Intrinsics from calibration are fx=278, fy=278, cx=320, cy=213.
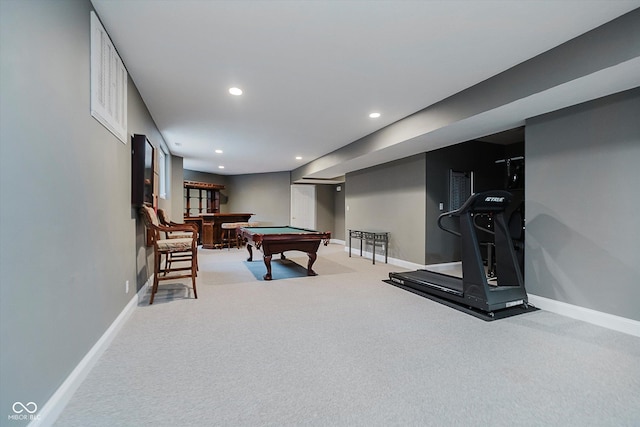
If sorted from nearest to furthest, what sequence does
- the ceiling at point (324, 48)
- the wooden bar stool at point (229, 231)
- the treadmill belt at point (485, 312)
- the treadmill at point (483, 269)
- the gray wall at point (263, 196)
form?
1. the ceiling at point (324, 48)
2. the treadmill belt at point (485, 312)
3. the treadmill at point (483, 269)
4. the wooden bar stool at point (229, 231)
5. the gray wall at point (263, 196)

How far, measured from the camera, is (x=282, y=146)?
630 cm

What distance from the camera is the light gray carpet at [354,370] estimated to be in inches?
60.2

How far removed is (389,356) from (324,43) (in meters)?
2.66

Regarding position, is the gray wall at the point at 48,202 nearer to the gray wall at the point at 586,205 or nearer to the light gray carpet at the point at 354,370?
the light gray carpet at the point at 354,370

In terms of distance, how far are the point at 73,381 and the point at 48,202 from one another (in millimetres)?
1096

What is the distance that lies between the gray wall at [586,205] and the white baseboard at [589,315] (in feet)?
0.18

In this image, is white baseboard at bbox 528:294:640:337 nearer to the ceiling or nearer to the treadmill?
the treadmill

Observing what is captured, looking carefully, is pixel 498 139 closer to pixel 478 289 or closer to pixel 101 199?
pixel 478 289

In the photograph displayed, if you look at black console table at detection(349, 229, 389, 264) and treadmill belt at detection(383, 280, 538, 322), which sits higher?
black console table at detection(349, 229, 389, 264)

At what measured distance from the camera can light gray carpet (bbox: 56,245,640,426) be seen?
60.2 inches

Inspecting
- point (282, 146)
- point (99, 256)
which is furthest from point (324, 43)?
point (282, 146)

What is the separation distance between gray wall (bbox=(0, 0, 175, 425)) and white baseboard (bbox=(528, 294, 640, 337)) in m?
4.37

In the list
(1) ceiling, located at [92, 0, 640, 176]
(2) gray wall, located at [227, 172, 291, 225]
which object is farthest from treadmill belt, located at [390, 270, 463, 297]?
(2) gray wall, located at [227, 172, 291, 225]

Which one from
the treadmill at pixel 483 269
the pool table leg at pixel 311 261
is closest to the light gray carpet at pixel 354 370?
the treadmill at pixel 483 269
